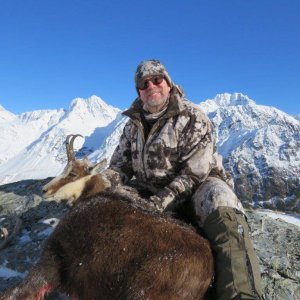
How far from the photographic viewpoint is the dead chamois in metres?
3.36

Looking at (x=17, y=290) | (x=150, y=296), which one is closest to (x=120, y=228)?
(x=150, y=296)

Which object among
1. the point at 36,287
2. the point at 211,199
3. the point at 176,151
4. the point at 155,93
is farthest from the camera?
the point at 155,93

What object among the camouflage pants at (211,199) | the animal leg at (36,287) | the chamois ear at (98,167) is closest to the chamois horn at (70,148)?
the chamois ear at (98,167)

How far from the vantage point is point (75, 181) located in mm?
5078

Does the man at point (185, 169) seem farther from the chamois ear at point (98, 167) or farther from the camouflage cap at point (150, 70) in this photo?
the chamois ear at point (98, 167)

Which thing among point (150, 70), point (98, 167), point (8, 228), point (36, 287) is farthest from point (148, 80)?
point (8, 228)

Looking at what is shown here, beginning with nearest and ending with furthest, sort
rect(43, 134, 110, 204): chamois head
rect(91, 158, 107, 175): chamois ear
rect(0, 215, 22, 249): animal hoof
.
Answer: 1. rect(43, 134, 110, 204): chamois head
2. rect(91, 158, 107, 175): chamois ear
3. rect(0, 215, 22, 249): animal hoof

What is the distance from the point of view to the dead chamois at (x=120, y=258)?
11.0 feet

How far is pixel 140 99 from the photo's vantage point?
18.5 feet

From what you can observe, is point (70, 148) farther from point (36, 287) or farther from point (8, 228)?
point (8, 228)

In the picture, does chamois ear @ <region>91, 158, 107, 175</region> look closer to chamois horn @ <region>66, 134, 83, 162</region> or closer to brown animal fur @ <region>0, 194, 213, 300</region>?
chamois horn @ <region>66, 134, 83, 162</region>

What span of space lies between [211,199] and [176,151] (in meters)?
1.00

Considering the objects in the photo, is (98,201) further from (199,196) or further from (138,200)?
(199,196)

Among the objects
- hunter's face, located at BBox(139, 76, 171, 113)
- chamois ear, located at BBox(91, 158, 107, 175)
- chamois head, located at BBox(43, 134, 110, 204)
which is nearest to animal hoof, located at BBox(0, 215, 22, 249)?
chamois head, located at BBox(43, 134, 110, 204)
